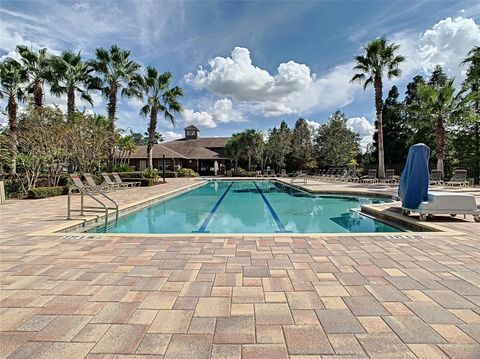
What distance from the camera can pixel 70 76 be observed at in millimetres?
18891

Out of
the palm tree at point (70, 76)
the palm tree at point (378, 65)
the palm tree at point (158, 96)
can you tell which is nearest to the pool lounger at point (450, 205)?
the palm tree at point (378, 65)

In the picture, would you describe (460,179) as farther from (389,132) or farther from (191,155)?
(191,155)

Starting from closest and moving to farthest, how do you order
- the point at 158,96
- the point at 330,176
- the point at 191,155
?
the point at 158,96
the point at 330,176
the point at 191,155

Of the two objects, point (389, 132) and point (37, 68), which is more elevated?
point (37, 68)

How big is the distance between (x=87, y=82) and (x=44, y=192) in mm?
11527

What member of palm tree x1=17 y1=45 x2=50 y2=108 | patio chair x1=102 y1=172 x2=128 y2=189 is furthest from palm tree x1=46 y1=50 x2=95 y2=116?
patio chair x1=102 y1=172 x2=128 y2=189

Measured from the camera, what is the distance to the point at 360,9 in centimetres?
1016

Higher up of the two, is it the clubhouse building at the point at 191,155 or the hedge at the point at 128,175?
the clubhouse building at the point at 191,155

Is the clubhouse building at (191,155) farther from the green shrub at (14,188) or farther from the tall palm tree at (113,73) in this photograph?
the green shrub at (14,188)

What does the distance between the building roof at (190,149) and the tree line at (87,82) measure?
12.6 m

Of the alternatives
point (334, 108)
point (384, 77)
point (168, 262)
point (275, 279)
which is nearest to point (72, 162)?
point (168, 262)

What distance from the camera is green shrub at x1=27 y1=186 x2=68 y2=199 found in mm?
11367

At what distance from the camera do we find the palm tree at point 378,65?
1883cm

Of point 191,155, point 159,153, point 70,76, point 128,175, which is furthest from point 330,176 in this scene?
point 70,76
